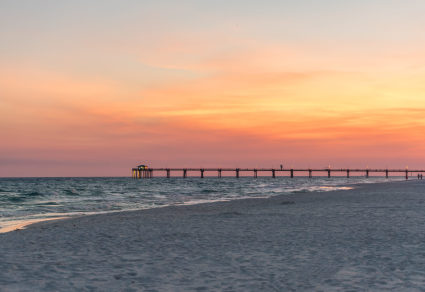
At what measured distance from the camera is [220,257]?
938 centimetres

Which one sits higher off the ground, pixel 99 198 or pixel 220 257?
pixel 220 257

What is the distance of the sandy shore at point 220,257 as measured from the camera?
7.20 meters

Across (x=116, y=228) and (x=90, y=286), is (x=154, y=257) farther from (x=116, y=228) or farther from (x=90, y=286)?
(x=116, y=228)

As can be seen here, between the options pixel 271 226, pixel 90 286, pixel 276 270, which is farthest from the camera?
pixel 271 226

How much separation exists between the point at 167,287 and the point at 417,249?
5906mm

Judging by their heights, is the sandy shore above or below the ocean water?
above

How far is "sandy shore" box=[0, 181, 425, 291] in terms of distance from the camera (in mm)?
7203

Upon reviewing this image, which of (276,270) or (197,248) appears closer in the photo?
(276,270)

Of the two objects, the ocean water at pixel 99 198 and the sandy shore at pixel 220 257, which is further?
the ocean water at pixel 99 198

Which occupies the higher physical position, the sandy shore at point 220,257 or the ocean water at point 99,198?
the sandy shore at point 220,257

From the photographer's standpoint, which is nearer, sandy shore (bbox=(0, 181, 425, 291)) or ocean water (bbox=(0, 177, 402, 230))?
sandy shore (bbox=(0, 181, 425, 291))

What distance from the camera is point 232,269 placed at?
820 cm

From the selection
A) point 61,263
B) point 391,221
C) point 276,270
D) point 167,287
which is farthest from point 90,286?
point 391,221

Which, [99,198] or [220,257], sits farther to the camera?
[99,198]
